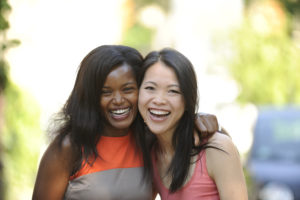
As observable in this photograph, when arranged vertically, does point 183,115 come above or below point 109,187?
above

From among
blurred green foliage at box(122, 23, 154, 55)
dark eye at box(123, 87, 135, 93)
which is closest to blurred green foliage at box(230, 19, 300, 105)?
blurred green foliage at box(122, 23, 154, 55)

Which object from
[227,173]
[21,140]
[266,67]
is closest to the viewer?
[227,173]

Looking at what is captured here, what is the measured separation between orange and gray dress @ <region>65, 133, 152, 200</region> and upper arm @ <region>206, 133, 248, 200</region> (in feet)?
1.60

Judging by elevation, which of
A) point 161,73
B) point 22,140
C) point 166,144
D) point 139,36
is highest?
point 161,73

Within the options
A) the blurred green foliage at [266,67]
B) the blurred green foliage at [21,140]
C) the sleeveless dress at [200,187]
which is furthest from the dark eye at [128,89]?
the blurred green foliage at [266,67]

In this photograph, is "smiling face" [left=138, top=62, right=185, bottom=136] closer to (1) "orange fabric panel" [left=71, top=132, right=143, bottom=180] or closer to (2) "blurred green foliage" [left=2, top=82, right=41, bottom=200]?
(1) "orange fabric panel" [left=71, top=132, right=143, bottom=180]

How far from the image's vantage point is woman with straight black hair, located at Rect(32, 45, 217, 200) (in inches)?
130

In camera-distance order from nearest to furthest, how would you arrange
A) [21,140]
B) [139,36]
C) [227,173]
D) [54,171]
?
[227,173] → [54,171] → [21,140] → [139,36]

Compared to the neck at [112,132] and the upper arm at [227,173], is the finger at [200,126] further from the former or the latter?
the neck at [112,132]

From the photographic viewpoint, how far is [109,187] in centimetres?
338

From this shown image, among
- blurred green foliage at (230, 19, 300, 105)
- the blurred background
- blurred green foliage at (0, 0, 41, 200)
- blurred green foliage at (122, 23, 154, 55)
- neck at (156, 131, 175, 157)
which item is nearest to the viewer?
neck at (156, 131, 175, 157)

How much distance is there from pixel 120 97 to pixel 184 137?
0.45m

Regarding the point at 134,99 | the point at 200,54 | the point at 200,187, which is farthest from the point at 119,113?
the point at 200,54

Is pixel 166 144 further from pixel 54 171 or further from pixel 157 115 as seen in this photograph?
pixel 54 171
